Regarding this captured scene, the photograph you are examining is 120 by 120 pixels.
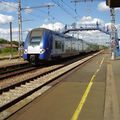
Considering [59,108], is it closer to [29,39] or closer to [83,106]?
[83,106]

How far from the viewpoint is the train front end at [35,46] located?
28938 millimetres

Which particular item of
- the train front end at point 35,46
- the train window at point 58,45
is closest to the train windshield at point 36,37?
the train front end at point 35,46

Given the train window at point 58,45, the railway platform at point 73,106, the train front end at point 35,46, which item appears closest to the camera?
the railway platform at point 73,106

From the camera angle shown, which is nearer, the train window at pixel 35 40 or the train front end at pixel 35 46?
the train front end at pixel 35 46

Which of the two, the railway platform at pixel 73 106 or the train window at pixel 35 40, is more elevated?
the train window at pixel 35 40

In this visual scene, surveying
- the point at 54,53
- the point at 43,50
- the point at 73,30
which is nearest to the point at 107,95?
the point at 43,50

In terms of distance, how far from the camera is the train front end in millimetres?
28938

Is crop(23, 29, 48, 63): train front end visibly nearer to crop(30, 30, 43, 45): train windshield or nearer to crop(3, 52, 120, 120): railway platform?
crop(30, 30, 43, 45): train windshield

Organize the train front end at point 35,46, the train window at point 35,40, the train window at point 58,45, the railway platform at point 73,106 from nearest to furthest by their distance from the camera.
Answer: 1. the railway platform at point 73,106
2. the train front end at point 35,46
3. the train window at point 35,40
4. the train window at point 58,45

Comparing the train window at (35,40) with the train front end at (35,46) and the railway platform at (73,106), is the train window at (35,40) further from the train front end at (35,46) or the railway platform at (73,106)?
the railway platform at (73,106)

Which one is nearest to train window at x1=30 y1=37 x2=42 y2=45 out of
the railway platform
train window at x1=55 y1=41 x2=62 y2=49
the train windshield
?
the train windshield

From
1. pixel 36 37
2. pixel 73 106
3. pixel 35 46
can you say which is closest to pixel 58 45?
pixel 36 37

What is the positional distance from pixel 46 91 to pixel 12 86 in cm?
173

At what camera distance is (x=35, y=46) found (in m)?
29.2
